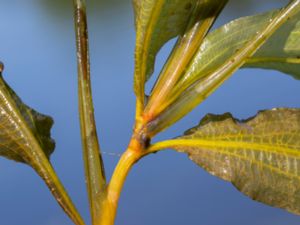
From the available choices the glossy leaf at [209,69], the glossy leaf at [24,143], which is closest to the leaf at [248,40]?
the glossy leaf at [209,69]

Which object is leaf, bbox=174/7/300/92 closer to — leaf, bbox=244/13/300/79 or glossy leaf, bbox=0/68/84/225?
leaf, bbox=244/13/300/79

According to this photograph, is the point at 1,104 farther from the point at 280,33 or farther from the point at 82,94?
the point at 280,33

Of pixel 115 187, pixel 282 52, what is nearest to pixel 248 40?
pixel 282 52

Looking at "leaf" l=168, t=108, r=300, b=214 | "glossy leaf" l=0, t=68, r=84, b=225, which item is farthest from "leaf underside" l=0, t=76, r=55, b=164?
"leaf" l=168, t=108, r=300, b=214

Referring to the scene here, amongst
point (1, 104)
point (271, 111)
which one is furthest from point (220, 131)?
point (1, 104)

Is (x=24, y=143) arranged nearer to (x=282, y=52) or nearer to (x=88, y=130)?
(x=88, y=130)

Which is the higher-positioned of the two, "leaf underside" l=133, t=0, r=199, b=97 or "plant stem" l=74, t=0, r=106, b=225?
"leaf underside" l=133, t=0, r=199, b=97

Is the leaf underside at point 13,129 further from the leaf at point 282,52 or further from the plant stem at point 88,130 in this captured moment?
the leaf at point 282,52
